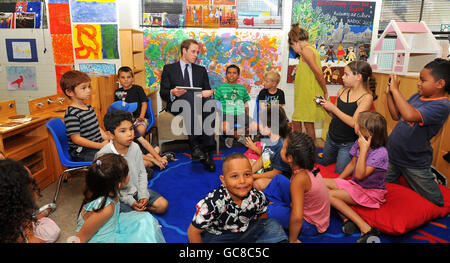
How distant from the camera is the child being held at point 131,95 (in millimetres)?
3775

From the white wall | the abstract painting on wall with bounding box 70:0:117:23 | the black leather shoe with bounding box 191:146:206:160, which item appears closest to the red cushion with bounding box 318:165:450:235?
the black leather shoe with bounding box 191:146:206:160

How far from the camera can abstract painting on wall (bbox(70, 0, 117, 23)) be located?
13.4 ft

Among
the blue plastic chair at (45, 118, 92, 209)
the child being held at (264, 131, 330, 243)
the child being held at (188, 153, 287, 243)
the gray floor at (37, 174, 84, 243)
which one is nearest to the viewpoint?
the child being held at (188, 153, 287, 243)

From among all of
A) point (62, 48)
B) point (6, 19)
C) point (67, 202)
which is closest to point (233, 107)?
point (67, 202)

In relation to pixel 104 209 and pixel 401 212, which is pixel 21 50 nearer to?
pixel 104 209

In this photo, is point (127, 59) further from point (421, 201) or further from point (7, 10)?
point (421, 201)

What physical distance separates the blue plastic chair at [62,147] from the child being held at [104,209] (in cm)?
102

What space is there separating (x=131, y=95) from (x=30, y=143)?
1.25 meters

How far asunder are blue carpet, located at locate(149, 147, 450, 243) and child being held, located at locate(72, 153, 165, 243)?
0.48 m

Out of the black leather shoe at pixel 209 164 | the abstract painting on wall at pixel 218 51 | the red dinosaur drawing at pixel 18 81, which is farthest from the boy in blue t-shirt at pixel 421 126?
the red dinosaur drawing at pixel 18 81

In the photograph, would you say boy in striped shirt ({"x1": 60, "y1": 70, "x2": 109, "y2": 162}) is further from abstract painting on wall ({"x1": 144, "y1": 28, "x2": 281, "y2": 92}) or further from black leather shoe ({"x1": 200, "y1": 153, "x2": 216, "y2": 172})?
abstract painting on wall ({"x1": 144, "y1": 28, "x2": 281, "y2": 92})

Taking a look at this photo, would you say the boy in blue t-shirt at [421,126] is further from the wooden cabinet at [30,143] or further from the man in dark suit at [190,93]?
the wooden cabinet at [30,143]

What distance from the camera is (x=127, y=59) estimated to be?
4.17 metres
